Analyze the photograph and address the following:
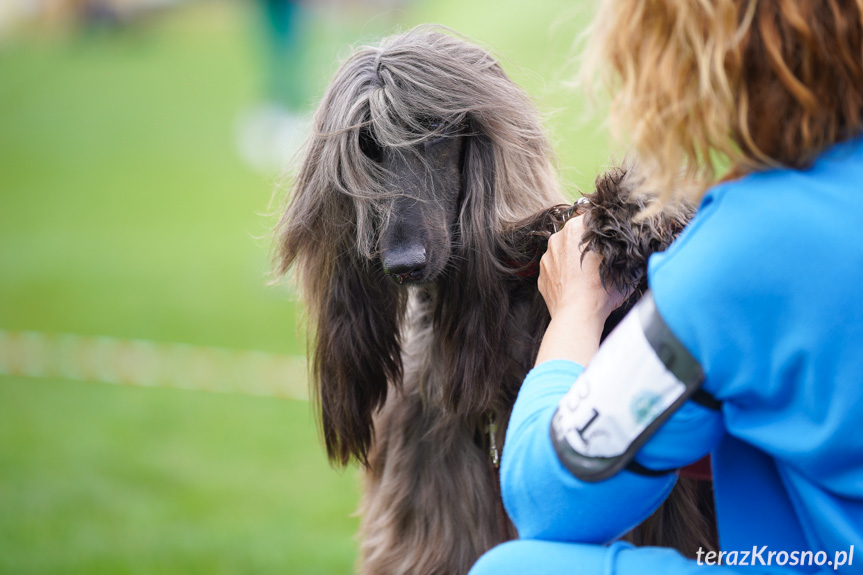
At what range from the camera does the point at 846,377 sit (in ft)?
3.23

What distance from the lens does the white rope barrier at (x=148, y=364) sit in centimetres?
496

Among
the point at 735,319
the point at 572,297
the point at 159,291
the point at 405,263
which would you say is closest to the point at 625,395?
the point at 735,319

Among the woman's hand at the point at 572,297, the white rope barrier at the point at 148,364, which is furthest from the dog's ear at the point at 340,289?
the white rope barrier at the point at 148,364

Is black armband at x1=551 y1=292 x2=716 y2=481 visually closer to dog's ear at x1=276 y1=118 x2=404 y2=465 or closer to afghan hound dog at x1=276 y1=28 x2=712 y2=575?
afghan hound dog at x1=276 y1=28 x2=712 y2=575

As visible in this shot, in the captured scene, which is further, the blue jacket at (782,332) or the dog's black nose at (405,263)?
the dog's black nose at (405,263)

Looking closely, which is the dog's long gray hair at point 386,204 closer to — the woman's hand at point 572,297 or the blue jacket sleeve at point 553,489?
the woman's hand at point 572,297

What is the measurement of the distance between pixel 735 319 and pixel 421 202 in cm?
72

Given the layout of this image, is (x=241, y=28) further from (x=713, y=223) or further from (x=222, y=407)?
(x=713, y=223)

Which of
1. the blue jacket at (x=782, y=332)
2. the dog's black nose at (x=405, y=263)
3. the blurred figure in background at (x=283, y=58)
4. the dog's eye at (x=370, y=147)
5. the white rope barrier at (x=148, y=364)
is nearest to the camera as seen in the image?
the blue jacket at (x=782, y=332)

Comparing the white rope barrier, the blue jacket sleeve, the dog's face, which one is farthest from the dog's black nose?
the white rope barrier

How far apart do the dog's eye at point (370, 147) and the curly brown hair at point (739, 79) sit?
59 cm

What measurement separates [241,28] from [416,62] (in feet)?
53.7

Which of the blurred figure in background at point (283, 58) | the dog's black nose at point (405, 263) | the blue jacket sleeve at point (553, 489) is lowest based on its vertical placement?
the blue jacket sleeve at point (553, 489)

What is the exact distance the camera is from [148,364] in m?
5.24
